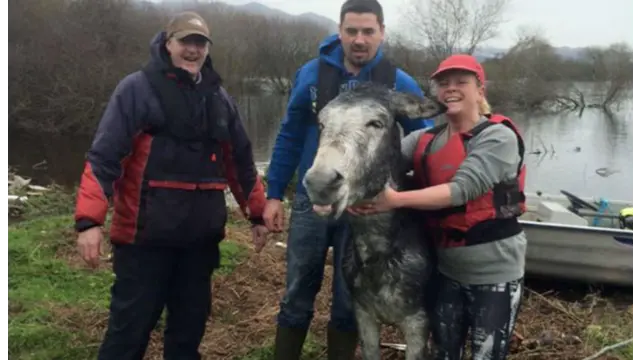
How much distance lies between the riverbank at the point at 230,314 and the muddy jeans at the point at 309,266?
1256 millimetres

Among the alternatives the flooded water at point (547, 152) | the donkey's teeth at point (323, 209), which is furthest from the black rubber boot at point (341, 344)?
the flooded water at point (547, 152)

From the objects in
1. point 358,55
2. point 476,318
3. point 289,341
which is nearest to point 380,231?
point 476,318

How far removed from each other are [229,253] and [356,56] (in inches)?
189

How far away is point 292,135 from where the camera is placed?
415cm

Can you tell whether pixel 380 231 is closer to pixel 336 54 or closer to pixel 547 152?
pixel 336 54

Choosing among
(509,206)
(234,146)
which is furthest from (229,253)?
(509,206)

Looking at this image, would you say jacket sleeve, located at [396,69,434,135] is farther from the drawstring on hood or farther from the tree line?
the tree line

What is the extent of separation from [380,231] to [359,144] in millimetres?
563

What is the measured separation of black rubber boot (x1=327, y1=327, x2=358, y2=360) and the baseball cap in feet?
6.68

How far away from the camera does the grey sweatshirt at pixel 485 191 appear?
9.57ft

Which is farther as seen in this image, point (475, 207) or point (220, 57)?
point (220, 57)

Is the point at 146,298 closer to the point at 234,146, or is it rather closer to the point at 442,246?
the point at 234,146

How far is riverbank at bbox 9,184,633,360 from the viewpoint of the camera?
5.37m

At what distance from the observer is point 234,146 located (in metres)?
4.27
